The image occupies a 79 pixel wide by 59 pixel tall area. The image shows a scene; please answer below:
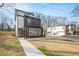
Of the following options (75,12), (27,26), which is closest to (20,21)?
(27,26)

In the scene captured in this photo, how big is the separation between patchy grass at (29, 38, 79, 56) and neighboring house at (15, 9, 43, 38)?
91 millimetres

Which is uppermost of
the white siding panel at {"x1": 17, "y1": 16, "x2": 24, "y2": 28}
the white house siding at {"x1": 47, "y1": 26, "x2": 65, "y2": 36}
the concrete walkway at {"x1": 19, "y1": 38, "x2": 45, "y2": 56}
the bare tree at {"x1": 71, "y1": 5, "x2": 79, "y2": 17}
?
the bare tree at {"x1": 71, "y1": 5, "x2": 79, "y2": 17}

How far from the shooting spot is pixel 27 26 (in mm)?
2441

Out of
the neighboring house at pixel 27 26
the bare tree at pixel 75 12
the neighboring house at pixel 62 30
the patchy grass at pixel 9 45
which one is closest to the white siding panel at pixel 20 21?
the neighboring house at pixel 27 26

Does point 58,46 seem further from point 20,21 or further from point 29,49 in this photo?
point 20,21

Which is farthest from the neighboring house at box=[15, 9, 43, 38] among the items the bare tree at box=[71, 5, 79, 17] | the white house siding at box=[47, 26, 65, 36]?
the bare tree at box=[71, 5, 79, 17]

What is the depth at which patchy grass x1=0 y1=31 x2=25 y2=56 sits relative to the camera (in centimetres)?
236

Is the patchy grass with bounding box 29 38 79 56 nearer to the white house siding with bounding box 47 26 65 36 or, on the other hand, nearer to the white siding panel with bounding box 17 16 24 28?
the white house siding with bounding box 47 26 65 36

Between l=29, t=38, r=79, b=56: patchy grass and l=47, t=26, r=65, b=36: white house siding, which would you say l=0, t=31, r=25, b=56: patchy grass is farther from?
l=47, t=26, r=65, b=36: white house siding

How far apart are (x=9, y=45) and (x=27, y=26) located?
0.29 m

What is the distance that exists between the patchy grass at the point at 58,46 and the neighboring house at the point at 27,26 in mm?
91

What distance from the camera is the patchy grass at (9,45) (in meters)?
2.36

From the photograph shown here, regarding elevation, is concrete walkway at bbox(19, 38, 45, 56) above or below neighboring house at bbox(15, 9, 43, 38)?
below

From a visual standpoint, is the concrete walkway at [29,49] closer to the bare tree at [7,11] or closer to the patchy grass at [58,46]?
the patchy grass at [58,46]
